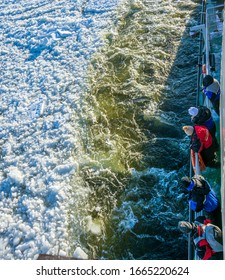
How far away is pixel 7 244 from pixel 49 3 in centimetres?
1145

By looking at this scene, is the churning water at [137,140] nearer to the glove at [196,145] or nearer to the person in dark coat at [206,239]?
the person in dark coat at [206,239]

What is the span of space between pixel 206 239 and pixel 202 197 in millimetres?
646

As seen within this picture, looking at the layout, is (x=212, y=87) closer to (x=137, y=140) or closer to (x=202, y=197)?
(x=202, y=197)

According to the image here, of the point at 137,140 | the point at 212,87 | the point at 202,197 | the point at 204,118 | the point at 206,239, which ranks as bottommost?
the point at 137,140

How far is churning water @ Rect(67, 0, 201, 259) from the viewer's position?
6098mm

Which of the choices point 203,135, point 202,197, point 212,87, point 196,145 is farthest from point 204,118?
point 202,197

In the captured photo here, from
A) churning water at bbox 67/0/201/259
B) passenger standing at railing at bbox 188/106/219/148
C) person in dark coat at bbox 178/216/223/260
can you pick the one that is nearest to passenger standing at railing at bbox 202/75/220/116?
passenger standing at railing at bbox 188/106/219/148

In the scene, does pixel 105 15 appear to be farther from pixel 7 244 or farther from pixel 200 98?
pixel 7 244

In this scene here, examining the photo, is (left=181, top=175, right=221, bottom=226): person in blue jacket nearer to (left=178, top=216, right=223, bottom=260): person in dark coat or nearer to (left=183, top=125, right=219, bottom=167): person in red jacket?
(left=178, top=216, right=223, bottom=260): person in dark coat

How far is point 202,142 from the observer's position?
17.3ft

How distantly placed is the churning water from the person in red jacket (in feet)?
Result: 4.42

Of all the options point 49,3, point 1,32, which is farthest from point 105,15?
point 1,32
